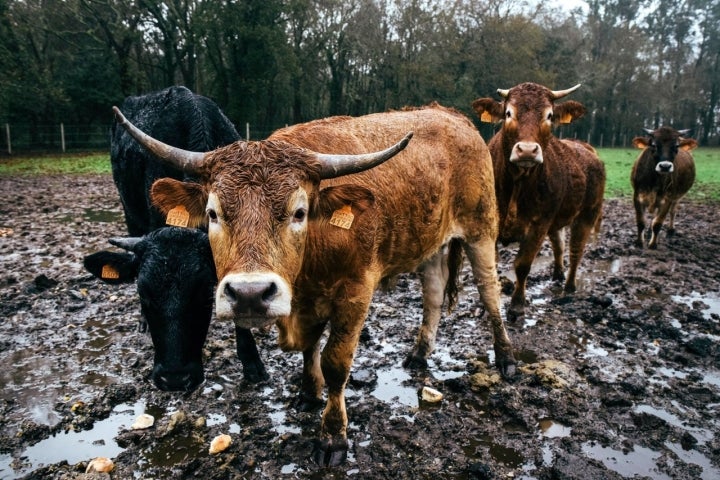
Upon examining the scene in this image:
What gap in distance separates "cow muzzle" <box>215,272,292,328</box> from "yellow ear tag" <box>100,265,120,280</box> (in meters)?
1.83

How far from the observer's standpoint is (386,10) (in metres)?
35.6

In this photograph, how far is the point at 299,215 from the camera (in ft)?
8.76

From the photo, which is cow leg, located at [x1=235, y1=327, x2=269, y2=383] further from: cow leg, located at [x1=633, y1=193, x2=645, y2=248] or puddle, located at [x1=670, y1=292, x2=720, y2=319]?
cow leg, located at [x1=633, y1=193, x2=645, y2=248]

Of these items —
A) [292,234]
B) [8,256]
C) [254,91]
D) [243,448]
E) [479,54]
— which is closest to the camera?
[292,234]

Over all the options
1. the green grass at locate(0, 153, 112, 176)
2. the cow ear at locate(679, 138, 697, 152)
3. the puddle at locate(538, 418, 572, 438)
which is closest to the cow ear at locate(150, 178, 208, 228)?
the puddle at locate(538, 418, 572, 438)

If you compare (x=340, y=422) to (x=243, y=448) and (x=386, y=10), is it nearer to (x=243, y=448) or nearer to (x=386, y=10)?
(x=243, y=448)

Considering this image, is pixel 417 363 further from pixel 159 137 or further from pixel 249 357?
pixel 159 137

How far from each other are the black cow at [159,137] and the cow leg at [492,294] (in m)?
2.63

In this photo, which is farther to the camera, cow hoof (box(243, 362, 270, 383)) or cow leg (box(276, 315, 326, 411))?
cow hoof (box(243, 362, 270, 383))

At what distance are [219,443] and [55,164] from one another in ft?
74.9

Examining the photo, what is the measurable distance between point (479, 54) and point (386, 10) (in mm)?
7543

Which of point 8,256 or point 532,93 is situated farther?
point 8,256

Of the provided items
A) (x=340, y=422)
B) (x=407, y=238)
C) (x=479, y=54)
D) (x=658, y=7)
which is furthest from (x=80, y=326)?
(x=658, y=7)

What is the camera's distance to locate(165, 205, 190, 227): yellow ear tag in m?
2.95
